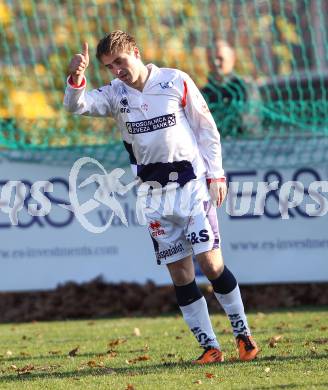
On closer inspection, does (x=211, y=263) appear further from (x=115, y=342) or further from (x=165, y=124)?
(x=115, y=342)

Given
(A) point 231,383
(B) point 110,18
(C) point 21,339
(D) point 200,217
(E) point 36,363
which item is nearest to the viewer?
(A) point 231,383

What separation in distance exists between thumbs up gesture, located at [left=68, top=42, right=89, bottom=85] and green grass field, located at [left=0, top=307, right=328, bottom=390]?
176cm

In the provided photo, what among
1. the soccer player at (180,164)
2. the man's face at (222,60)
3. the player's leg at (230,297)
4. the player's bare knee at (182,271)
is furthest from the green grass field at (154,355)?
the man's face at (222,60)

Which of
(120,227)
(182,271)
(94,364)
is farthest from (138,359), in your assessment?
(120,227)

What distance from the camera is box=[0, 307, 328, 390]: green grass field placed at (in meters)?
5.56

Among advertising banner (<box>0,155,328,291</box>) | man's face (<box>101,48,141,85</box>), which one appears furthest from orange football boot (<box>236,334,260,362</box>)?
advertising banner (<box>0,155,328,291</box>)

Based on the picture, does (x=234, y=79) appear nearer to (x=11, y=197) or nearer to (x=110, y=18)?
(x=110, y=18)

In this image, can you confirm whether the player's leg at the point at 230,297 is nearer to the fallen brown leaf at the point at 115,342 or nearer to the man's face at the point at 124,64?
the man's face at the point at 124,64

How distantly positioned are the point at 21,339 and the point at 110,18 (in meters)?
3.89

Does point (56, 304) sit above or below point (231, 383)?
below

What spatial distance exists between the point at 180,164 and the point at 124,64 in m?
0.70

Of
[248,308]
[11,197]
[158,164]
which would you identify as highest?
[158,164]

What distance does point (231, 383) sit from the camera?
17.7 ft

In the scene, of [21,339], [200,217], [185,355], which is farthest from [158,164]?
[21,339]
